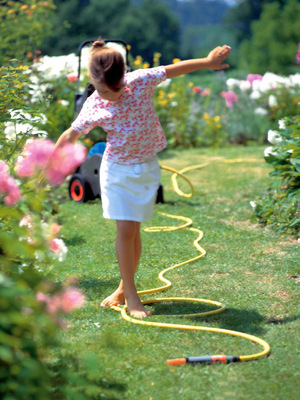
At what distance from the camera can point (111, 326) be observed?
276cm

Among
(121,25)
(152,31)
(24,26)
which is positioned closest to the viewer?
(24,26)

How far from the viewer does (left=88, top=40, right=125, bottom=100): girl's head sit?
8.67 feet

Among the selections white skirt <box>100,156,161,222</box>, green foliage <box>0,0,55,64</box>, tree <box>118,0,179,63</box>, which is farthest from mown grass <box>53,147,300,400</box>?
tree <box>118,0,179,63</box>

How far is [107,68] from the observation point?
2.63 meters

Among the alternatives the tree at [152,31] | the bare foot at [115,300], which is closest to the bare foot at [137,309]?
the bare foot at [115,300]

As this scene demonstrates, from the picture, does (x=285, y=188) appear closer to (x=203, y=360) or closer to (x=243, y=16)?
(x=203, y=360)

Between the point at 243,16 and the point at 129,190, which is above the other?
the point at 243,16

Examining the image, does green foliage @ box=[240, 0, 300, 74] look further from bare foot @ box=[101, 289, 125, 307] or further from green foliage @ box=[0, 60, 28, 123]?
bare foot @ box=[101, 289, 125, 307]

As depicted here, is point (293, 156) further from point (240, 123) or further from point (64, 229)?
point (240, 123)

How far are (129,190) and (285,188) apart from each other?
2048 millimetres

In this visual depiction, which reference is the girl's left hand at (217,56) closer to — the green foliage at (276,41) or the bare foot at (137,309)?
the bare foot at (137,309)

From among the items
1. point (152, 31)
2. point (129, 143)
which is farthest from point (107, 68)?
point (152, 31)

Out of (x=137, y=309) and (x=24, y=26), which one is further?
(x=24, y=26)

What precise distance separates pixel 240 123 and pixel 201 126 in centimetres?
62
